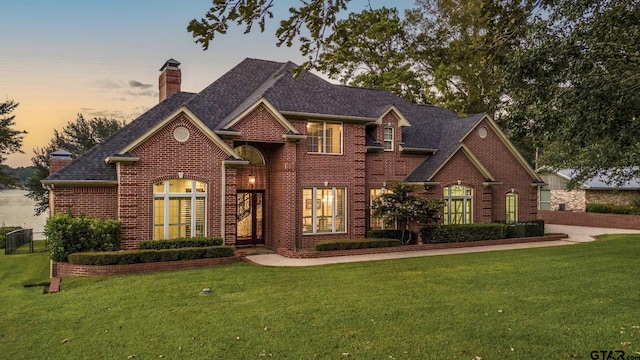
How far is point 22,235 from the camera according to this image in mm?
23969

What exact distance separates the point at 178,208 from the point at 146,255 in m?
2.36

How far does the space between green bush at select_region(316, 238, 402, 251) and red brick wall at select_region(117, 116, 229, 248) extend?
3.82 m

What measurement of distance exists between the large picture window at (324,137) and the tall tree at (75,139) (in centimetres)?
3403

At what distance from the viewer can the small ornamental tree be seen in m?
17.2

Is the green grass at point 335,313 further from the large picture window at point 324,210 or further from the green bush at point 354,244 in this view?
the large picture window at point 324,210

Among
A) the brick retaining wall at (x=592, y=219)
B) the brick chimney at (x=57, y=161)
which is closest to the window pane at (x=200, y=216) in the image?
the brick chimney at (x=57, y=161)

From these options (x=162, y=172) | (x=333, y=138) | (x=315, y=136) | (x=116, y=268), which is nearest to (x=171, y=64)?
(x=162, y=172)

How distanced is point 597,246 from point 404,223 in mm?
7977

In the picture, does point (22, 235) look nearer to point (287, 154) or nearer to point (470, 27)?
point (287, 154)

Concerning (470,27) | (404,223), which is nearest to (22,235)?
(404,223)

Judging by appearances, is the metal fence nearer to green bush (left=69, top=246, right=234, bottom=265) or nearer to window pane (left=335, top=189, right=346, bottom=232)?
green bush (left=69, top=246, right=234, bottom=265)

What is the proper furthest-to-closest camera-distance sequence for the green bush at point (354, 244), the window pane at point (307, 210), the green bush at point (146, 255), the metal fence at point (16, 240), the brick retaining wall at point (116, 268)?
the metal fence at point (16, 240), the window pane at point (307, 210), the green bush at point (354, 244), the green bush at point (146, 255), the brick retaining wall at point (116, 268)

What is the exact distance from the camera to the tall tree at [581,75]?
8336 millimetres

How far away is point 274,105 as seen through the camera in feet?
55.5
